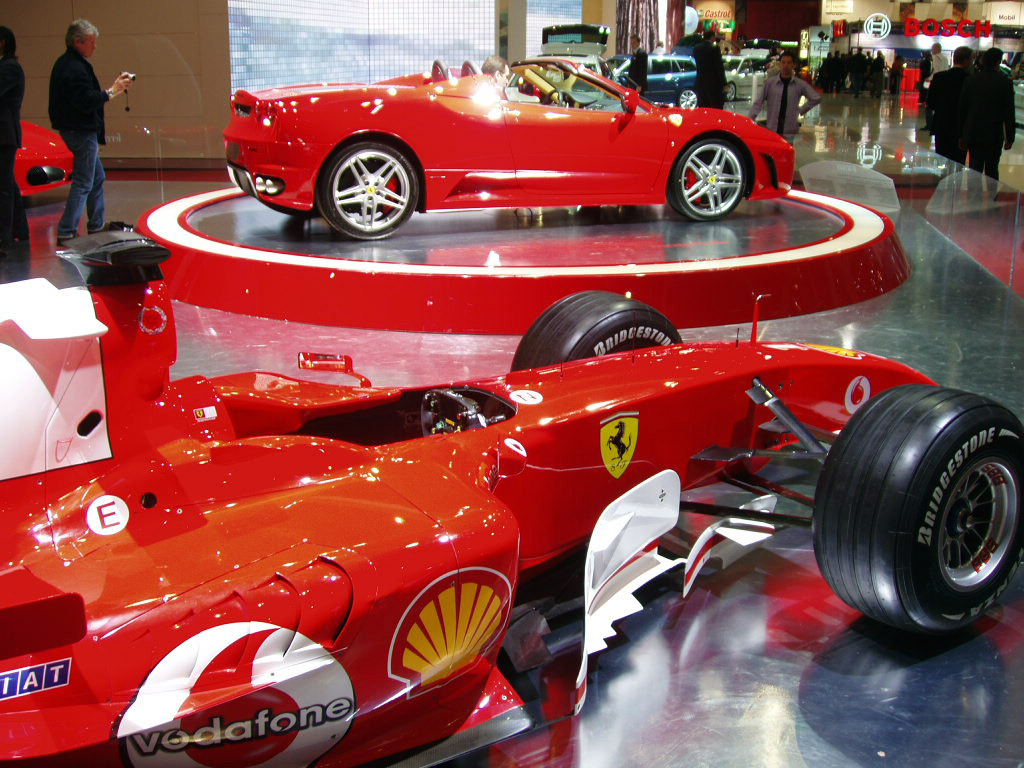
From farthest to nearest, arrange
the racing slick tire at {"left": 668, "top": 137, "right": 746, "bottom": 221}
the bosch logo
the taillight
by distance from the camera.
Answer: the bosch logo < the racing slick tire at {"left": 668, "top": 137, "right": 746, "bottom": 221} < the taillight

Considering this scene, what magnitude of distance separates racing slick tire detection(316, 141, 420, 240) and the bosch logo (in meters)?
21.8

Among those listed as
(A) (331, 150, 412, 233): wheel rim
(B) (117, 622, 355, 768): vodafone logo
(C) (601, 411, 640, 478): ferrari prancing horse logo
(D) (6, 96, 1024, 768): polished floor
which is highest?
(A) (331, 150, 412, 233): wheel rim

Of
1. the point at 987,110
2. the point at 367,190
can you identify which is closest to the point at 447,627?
the point at 367,190

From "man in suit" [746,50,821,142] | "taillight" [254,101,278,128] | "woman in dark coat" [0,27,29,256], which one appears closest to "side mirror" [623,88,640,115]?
"taillight" [254,101,278,128]

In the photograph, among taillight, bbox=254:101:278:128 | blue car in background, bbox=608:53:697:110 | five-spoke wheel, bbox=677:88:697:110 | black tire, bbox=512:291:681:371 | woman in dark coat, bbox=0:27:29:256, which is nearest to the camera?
black tire, bbox=512:291:681:371

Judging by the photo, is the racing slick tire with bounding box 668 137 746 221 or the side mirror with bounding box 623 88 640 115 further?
the racing slick tire with bounding box 668 137 746 221

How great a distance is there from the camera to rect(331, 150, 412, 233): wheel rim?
7043mm

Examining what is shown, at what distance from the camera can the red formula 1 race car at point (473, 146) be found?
6.92m

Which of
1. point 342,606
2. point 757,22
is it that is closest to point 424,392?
point 342,606

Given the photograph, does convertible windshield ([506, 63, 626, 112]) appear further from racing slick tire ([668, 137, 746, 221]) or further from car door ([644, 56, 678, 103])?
car door ([644, 56, 678, 103])

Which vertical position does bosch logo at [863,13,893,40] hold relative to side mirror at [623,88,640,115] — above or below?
above

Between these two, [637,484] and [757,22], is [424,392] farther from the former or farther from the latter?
[757,22]

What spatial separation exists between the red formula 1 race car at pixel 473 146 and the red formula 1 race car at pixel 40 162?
337cm

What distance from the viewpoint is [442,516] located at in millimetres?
2449
